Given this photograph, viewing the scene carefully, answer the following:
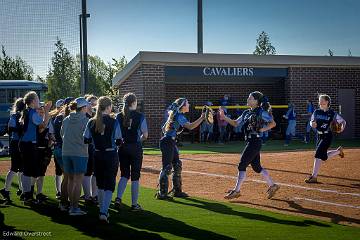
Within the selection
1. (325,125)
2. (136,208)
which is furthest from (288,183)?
(136,208)

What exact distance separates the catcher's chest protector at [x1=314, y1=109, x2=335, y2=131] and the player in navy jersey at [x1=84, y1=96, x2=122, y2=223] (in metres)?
5.84

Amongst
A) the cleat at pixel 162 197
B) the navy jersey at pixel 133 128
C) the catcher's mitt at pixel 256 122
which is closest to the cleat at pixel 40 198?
the cleat at pixel 162 197

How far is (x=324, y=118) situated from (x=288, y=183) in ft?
5.77

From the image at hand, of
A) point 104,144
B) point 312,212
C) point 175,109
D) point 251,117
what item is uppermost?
point 175,109

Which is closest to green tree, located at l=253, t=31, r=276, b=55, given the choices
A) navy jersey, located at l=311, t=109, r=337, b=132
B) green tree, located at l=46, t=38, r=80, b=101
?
green tree, located at l=46, t=38, r=80, b=101

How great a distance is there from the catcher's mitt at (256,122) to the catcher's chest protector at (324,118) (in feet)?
9.46

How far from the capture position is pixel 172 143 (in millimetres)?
10312

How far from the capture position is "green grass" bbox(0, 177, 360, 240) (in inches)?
289

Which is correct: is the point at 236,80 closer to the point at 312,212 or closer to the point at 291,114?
the point at 291,114

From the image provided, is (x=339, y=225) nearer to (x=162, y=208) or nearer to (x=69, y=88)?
(x=162, y=208)

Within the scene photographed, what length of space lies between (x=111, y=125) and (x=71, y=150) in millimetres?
847

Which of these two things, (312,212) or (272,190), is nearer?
(312,212)

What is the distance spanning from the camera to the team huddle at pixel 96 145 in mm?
8250

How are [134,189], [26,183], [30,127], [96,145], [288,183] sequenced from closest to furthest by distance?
1. [96,145]
2. [134,189]
3. [30,127]
4. [26,183]
5. [288,183]
